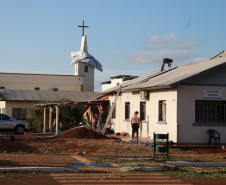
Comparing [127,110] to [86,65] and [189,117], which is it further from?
[86,65]

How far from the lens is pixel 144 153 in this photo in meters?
18.8

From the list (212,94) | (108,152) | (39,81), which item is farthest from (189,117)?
(39,81)

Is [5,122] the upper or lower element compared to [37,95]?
lower

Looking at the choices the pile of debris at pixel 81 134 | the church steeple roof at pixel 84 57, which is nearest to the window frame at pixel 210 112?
the pile of debris at pixel 81 134

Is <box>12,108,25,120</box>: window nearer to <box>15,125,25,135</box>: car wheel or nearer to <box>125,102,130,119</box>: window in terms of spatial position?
<box>15,125,25,135</box>: car wheel

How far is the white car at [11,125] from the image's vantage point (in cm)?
3272

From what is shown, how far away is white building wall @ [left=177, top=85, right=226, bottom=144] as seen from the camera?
23.2 meters

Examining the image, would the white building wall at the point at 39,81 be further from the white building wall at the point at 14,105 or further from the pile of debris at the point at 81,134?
the pile of debris at the point at 81,134

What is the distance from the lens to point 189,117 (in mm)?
23375

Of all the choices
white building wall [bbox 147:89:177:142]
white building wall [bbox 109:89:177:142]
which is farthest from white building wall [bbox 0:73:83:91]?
white building wall [bbox 147:89:177:142]

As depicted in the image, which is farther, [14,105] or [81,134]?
[14,105]

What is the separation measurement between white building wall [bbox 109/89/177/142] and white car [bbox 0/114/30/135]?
21.9 feet

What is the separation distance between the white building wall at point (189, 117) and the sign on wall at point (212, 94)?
0.19 meters

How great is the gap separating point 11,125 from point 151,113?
38.5ft
